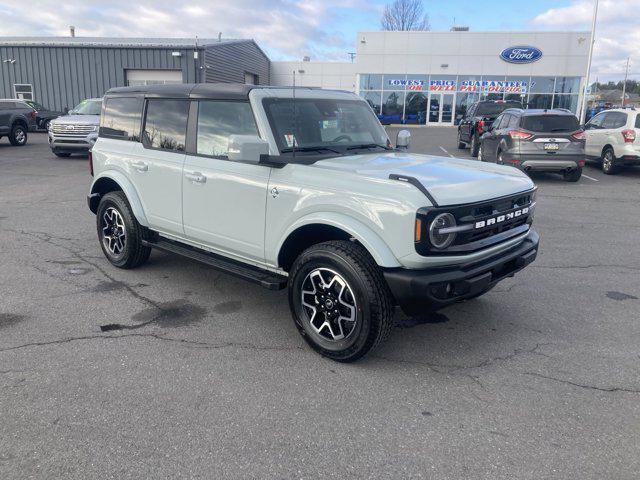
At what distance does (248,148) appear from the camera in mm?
3775

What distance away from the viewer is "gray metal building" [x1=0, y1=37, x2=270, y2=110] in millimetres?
29938

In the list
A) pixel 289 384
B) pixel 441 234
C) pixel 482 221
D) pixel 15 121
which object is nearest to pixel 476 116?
pixel 482 221

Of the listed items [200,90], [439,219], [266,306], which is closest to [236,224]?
[266,306]

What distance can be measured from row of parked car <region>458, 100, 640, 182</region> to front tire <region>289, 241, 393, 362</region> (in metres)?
9.49

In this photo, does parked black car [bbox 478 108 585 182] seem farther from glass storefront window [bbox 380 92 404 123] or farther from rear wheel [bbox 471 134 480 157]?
glass storefront window [bbox 380 92 404 123]

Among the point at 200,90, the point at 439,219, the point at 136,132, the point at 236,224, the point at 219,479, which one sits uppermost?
the point at 200,90

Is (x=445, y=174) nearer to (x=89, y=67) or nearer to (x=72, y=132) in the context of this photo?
(x=72, y=132)

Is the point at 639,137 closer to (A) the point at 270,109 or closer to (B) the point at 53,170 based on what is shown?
(A) the point at 270,109

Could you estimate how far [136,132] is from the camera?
5477mm

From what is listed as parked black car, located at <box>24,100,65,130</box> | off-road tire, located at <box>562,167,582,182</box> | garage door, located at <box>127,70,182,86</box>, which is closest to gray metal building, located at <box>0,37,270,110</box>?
garage door, located at <box>127,70,182,86</box>

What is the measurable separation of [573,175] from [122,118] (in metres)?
10.9

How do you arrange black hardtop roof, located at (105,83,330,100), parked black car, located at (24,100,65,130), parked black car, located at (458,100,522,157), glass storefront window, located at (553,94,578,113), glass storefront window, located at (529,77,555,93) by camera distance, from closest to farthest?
black hardtop roof, located at (105,83,330,100), parked black car, located at (458,100,522,157), parked black car, located at (24,100,65,130), glass storefront window, located at (529,77,555,93), glass storefront window, located at (553,94,578,113)

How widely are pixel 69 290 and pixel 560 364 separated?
4.50m

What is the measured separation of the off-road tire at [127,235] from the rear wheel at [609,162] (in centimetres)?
1266
